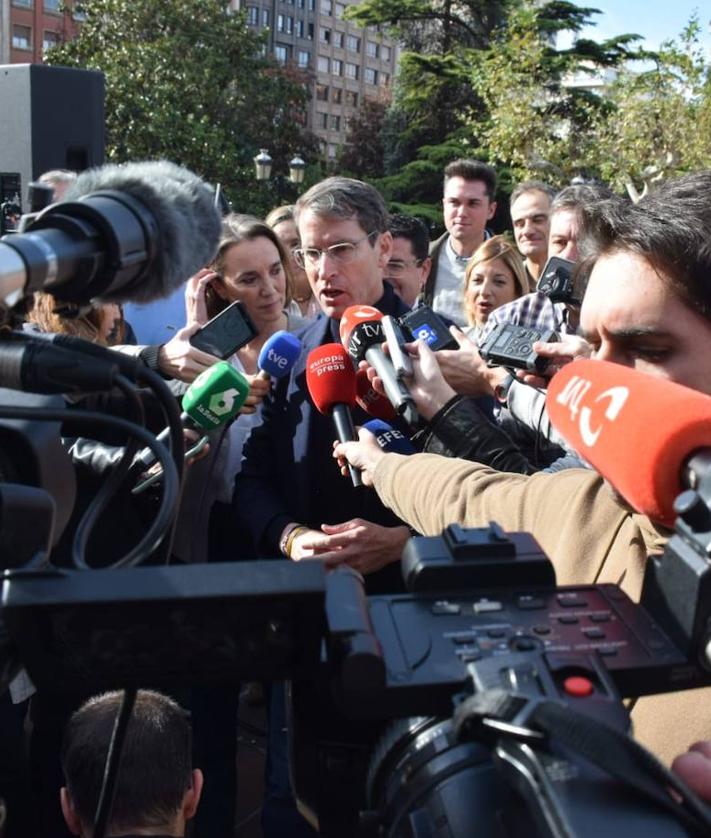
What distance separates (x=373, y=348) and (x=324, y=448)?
1.70 feet

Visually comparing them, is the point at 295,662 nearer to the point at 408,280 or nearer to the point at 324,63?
the point at 408,280

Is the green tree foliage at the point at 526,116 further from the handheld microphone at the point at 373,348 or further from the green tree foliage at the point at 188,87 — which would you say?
the handheld microphone at the point at 373,348

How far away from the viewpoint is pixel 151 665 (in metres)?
0.77

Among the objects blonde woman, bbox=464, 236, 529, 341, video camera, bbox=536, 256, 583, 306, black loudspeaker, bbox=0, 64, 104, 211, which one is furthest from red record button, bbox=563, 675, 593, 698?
blonde woman, bbox=464, 236, 529, 341

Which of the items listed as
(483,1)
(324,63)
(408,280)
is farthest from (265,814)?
(324,63)

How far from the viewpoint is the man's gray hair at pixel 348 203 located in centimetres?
286

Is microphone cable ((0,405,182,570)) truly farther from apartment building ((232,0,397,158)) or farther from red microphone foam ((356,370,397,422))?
apartment building ((232,0,397,158))

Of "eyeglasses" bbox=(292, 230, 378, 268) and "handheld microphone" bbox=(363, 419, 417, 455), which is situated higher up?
"eyeglasses" bbox=(292, 230, 378, 268)

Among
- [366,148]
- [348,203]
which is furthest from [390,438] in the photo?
[366,148]

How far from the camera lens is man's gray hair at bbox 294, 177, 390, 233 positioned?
9.37 feet

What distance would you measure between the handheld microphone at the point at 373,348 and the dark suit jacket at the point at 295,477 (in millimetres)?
378

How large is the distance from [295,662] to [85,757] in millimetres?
1301

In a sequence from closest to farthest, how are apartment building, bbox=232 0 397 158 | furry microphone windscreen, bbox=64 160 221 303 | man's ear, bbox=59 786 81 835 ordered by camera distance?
furry microphone windscreen, bbox=64 160 221 303 < man's ear, bbox=59 786 81 835 < apartment building, bbox=232 0 397 158

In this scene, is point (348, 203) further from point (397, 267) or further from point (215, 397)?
point (397, 267)
